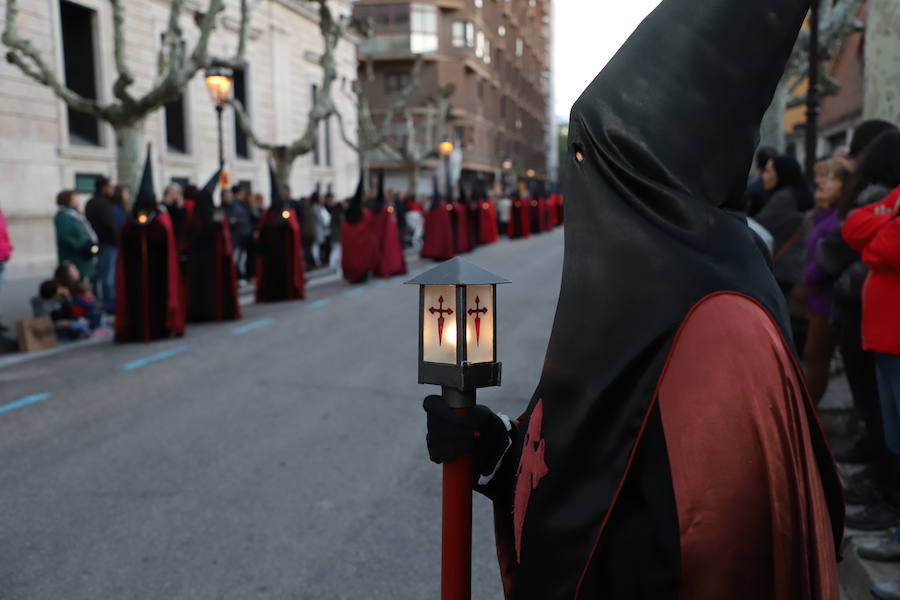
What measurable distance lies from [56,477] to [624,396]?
14.3 ft

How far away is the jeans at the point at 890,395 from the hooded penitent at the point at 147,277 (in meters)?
7.86

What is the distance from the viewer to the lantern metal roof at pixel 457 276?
1.77 metres

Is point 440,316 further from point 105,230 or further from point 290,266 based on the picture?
point 290,266

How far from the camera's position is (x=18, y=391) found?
7301 mm

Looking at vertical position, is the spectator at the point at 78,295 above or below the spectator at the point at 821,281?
below

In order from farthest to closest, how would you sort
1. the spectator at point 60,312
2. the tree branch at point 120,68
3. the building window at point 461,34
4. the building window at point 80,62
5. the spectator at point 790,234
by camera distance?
the building window at point 461,34 < the building window at point 80,62 < the tree branch at point 120,68 < the spectator at point 60,312 < the spectator at point 790,234

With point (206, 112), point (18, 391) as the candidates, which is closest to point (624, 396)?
point (18, 391)

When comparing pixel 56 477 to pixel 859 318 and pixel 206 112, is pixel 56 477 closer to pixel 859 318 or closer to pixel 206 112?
pixel 859 318

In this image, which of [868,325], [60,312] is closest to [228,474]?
[868,325]

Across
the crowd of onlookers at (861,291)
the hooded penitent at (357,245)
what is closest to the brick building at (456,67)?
the hooded penitent at (357,245)

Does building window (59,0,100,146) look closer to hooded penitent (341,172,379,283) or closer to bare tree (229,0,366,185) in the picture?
bare tree (229,0,366,185)

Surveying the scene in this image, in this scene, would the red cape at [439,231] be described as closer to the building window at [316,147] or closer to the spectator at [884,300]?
the building window at [316,147]

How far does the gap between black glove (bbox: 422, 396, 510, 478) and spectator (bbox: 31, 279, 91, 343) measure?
9.16 m

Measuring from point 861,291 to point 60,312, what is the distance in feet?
28.9
